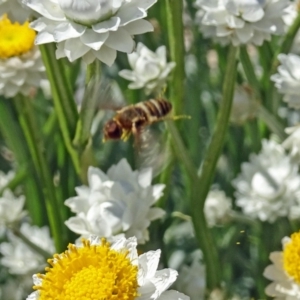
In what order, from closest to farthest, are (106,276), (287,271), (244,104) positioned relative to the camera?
1. (106,276)
2. (287,271)
3. (244,104)

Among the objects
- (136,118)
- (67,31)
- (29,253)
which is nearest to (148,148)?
(136,118)

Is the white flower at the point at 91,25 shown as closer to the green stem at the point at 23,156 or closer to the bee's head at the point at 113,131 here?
the bee's head at the point at 113,131

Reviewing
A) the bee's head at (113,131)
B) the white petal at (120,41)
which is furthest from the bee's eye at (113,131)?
the white petal at (120,41)

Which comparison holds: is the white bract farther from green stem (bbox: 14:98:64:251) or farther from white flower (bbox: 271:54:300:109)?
white flower (bbox: 271:54:300:109)

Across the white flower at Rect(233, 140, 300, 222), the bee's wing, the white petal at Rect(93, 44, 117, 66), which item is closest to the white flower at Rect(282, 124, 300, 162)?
the white flower at Rect(233, 140, 300, 222)

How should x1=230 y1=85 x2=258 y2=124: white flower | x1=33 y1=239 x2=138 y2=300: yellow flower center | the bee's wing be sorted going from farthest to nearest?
x1=230 y1=85 x2=258 y2=124: white flower < the bee's wing < x1=33 y1=239 x2=138 y2=300: yellow flower center

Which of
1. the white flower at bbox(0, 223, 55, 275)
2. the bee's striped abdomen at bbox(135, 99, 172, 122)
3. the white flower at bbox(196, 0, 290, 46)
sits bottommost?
the white flower at bbox(0, 223, 55, 275)

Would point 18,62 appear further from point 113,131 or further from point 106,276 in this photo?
point 106,276
